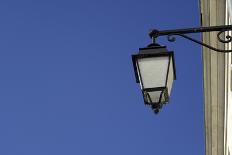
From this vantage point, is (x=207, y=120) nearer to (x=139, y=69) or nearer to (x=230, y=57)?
(x=230, y=57)

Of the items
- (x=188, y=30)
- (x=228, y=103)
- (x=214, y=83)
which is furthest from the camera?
(x=228, y=103)

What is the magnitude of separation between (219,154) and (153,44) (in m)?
19.5

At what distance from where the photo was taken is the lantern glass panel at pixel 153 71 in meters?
7.38

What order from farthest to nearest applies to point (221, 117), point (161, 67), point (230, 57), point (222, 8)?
point (221, 117)
point (230, 57)
point (222, 8)
point (161, 67)

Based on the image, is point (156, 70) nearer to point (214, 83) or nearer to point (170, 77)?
point (170, 77)

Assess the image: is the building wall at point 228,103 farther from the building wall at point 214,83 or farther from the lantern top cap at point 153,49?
the lantern top cap at point 153,49

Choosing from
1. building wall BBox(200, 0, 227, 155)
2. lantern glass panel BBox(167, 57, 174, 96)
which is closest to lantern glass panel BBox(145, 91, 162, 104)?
lantern glass panel BBox(167, 57, 174, 96)

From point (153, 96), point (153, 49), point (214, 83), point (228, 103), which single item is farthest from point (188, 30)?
point (228, 103)

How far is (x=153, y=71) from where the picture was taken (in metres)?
7.39

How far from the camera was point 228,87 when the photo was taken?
21.8 metres

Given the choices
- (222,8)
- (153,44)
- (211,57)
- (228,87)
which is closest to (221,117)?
(228,87)

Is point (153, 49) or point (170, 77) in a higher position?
point (153, 49)

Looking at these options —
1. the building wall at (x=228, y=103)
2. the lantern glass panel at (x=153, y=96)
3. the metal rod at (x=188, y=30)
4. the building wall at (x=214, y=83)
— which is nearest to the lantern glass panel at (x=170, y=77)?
the lantern glass panel at (x=153, y=96)

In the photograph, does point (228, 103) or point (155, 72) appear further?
point (228, 103)
